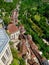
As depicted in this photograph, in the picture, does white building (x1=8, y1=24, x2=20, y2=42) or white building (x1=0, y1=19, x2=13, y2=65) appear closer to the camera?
white building (x1=0, y1=19, x2=13, y2=65)

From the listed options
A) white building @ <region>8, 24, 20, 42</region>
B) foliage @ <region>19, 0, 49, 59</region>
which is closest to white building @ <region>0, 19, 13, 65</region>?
white building @ <region>8, 24, 20, 42</region>

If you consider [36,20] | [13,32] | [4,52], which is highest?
[4,52]

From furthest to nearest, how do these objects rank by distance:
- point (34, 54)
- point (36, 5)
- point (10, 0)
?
point (36, 5) → point (10, 0) → point (34, 54)

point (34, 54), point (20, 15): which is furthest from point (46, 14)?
point (34, 54)

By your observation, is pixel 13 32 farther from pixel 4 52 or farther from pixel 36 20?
Answer: pixel 36 20

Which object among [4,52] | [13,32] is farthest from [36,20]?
[4,52]

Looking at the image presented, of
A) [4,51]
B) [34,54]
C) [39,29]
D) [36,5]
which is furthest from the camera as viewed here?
[36,5]

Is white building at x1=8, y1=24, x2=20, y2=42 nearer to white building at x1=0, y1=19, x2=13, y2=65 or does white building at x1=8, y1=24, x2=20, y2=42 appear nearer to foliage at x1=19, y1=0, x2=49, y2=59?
foliage at x1=19, y1=0, x2=49, y2=59

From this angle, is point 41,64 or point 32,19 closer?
point 41,64

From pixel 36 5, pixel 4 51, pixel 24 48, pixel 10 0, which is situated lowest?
pixel 36 5

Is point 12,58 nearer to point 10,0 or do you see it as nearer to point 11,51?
point 11,51

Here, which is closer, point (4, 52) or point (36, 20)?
point (4, 52)
